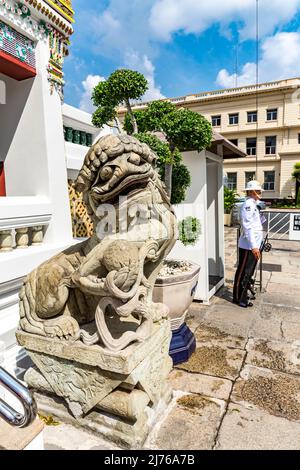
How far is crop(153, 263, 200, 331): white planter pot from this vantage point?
2.82m

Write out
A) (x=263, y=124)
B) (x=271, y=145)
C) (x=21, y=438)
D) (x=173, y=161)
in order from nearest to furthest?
(x=21, y=438)
(x=173, y=161)
(x=263, y=124)
(x=271, y=145)

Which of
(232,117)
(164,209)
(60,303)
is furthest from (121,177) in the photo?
(232,117)

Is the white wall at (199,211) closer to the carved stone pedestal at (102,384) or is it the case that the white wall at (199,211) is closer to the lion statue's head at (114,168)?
the carved stone pedestal at (102,384)

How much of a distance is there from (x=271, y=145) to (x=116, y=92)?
2626 centimetres

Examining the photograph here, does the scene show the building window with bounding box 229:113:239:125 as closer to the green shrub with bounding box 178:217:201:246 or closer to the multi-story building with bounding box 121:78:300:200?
the multi-story building with bounding box 121:78:300:200

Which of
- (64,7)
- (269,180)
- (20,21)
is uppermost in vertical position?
(64,7)

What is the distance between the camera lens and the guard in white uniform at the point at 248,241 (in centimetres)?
384

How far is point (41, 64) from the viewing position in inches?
124


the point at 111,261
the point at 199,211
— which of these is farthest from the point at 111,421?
the point at 199,211

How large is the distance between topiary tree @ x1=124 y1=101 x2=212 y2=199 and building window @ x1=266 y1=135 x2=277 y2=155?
25.4m

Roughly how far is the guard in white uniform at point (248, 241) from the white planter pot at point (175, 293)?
132cm

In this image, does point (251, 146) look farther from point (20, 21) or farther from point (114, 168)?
point (114, 168)

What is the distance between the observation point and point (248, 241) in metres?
3.91
